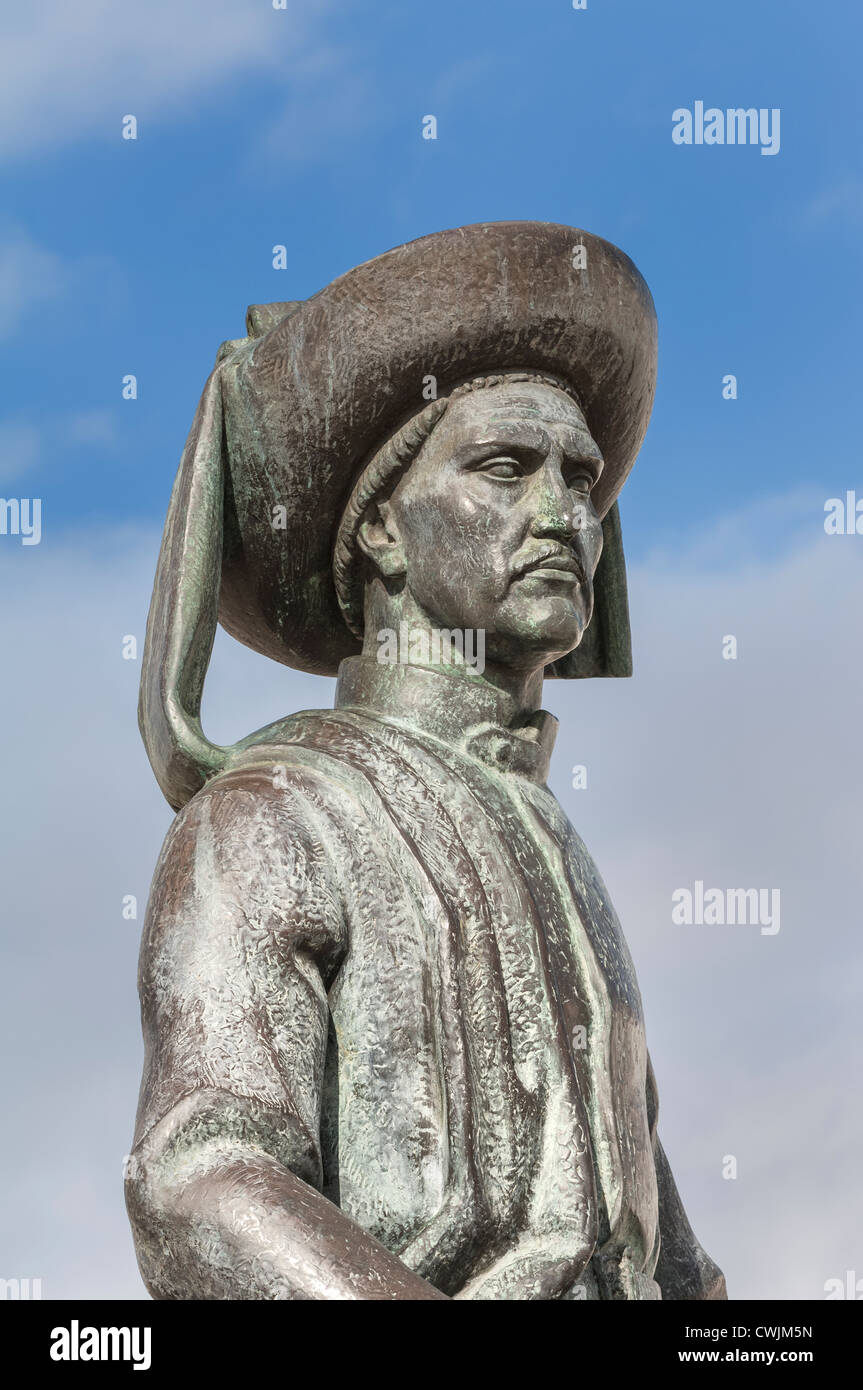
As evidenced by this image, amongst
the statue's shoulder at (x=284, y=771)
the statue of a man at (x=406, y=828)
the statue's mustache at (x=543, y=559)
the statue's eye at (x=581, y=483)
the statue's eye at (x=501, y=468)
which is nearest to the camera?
the statue of a man at (x=406, y=828)

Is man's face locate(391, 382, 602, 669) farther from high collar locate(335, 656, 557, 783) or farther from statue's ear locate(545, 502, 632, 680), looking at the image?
statue's ear locate(545, 502, 632, 680)

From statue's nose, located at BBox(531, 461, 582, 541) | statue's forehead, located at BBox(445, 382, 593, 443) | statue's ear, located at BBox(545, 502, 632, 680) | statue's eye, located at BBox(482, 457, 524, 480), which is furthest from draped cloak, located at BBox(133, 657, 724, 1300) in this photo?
statue's ear, located at BBox(545, 502, 632, 680)

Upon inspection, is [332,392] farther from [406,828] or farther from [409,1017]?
[409,1017]

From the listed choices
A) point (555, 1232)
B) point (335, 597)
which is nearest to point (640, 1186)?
point (555, 1232)

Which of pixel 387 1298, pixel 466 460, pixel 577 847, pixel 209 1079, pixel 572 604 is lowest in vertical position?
pixel 387 1298

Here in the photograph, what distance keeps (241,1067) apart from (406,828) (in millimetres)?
1146

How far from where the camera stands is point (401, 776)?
8.54m

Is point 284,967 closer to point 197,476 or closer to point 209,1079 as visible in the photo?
point 209,1079

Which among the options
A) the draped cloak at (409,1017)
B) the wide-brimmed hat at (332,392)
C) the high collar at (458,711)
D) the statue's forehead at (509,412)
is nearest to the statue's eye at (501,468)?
the statue's forehead at (509,412)

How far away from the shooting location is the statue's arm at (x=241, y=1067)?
23.4 feet

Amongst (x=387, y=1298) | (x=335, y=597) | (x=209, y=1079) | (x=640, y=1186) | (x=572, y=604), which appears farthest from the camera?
(x=335, y=597)

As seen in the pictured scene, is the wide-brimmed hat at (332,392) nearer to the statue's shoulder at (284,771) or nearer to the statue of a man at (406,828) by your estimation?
the statue of a man at (406,828)

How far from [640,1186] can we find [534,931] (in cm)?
92

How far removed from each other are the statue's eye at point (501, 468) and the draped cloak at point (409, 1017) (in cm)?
103
